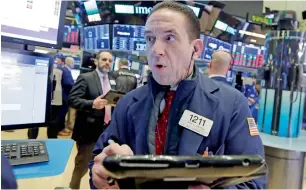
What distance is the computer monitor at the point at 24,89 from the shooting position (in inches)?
55.4

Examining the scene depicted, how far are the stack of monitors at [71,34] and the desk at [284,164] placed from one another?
6479mm

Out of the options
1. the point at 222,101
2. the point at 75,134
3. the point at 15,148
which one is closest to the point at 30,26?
the point at 15,148

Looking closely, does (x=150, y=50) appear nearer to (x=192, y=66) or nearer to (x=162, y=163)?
(x=192, y=66)

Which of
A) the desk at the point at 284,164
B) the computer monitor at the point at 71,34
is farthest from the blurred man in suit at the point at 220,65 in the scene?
the computer monitor at the point at 71,34

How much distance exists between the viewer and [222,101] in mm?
1187

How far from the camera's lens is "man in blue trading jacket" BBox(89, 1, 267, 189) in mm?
1129

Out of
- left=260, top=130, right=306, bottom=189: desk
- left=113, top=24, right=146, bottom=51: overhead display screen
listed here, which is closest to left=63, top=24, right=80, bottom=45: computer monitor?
left=113, top=24, right=146, bottom=51: overhead display screen

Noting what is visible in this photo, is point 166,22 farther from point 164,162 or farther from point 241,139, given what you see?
point 164,162

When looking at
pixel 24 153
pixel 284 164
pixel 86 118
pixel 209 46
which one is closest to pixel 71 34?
pixel 209 46

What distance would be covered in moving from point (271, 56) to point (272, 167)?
1147 millimetres

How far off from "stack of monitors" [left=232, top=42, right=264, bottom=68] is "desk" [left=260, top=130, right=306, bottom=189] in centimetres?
530

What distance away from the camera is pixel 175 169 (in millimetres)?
570

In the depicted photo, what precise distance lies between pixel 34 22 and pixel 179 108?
2.85 ft

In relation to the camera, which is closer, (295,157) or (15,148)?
(15,148)
